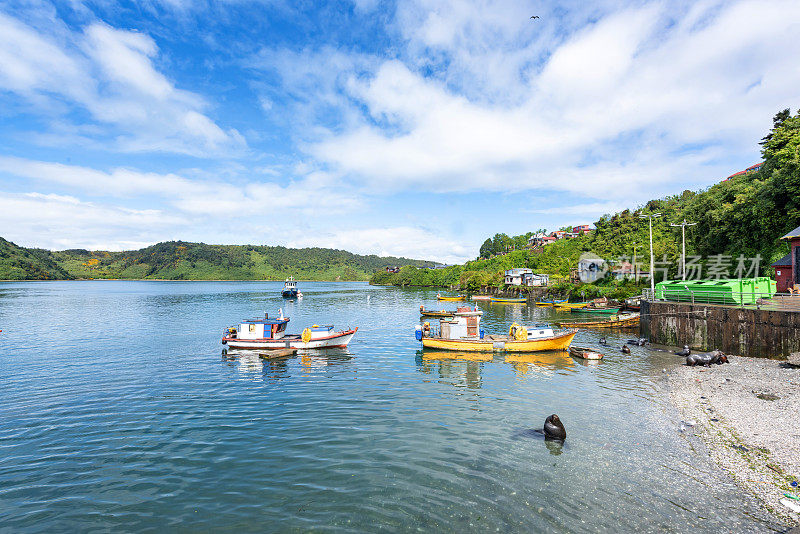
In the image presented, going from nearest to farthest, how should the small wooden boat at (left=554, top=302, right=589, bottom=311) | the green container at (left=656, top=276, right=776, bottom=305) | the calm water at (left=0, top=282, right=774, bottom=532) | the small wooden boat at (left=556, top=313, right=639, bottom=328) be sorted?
the calm water at (left=0, top=282, right=774, bottom=532), the green container at (left=656, top=276, right=776, bottom=305), the small wooden boat at (left=556, top=313, right=639, bottom=328), the small wooden boat at (left=554, top=302, right=589, bottom=311)

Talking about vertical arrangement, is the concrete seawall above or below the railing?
below

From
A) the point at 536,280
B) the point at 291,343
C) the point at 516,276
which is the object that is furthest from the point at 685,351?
the point at 516,276

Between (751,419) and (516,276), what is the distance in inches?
4552

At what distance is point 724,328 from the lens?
30.7 m

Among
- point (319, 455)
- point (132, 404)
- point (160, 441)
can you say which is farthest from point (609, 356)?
point (132, 404)

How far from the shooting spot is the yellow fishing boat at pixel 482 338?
113ft

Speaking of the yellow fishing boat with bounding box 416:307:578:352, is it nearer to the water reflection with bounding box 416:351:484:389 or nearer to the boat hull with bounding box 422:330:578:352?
the boat hull with bounding box 422:330:578:352

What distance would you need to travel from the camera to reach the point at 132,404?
68.4ft

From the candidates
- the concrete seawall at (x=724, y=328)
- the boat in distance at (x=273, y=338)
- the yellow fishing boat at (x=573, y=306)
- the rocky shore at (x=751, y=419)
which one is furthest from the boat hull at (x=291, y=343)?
the yellow fishing boat at (x=573, y=306)

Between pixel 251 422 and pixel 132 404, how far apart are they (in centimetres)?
845

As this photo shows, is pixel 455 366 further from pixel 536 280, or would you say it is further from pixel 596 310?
pixel 536 280

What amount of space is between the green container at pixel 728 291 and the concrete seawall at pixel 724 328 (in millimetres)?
1870

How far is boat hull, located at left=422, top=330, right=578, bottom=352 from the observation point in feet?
113

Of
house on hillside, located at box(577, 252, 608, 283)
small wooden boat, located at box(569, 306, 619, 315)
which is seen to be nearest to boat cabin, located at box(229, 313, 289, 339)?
small wooden boat, located at box(569, 306, 619, 315)
